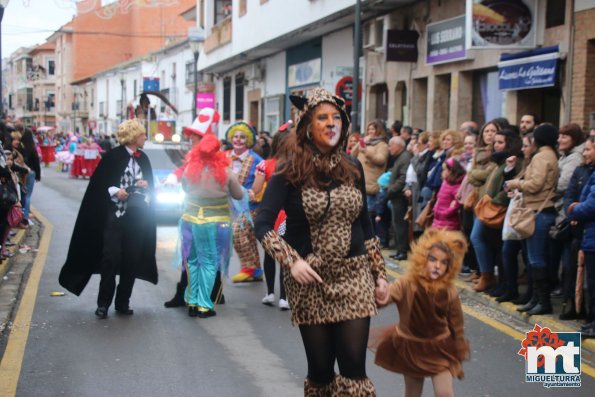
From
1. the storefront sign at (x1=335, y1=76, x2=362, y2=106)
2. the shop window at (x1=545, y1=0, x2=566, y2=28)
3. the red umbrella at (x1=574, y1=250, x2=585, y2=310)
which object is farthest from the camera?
the storefront sign at (x1=335, y1=76, x2=362, y2=106)

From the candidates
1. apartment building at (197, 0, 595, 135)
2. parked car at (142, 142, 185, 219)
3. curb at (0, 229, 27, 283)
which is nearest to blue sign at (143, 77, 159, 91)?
apartment building at (197, 0, 595, 135)

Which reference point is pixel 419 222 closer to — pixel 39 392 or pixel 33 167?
pixel 39 392

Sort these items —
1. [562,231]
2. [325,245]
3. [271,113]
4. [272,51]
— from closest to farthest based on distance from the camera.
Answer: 1. [325,245]
2. [562,231]
3. [272,51]
4. [271,113]

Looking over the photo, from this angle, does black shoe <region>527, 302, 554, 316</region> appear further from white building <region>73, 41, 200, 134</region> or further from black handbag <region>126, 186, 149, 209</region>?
white building <region>73, 41, 200, 134</region>

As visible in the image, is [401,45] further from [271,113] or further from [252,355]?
[252,355]

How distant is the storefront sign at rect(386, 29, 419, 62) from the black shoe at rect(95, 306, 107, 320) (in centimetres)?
1268

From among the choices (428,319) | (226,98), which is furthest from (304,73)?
(428,319)

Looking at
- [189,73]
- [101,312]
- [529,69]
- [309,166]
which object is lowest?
[101,312]

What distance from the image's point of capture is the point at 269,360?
7.12m

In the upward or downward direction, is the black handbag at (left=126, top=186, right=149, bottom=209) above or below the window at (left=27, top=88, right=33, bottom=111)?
below

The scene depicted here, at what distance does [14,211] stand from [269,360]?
5031 mm

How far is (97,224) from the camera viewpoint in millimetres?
8914

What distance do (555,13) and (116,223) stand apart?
9393 mm

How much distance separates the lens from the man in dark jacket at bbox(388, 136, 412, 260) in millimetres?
12648
